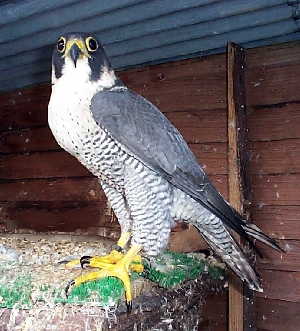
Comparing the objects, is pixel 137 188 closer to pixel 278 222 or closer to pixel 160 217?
pixel 160 217

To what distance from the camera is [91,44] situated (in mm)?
2162

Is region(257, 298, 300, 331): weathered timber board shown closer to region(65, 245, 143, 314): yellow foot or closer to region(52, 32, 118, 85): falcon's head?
region(65, 245, 143, 314): yellow foot

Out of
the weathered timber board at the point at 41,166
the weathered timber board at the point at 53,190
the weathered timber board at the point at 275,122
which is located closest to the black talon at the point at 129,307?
the weathered timber board at the point at 275,122

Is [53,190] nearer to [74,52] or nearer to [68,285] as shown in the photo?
[74,52]

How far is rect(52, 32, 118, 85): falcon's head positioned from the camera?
211 centimetres

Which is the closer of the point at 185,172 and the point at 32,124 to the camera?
the point at 185,172

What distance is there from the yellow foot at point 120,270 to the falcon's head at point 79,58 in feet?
2.72

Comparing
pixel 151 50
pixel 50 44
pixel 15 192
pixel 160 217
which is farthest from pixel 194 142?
pixel 15 192

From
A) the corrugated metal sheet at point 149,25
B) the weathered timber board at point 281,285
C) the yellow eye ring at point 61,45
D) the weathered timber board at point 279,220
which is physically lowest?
the weathered timber board at point 281,285

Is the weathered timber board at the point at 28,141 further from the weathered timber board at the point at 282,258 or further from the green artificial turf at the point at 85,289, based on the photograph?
the weathered timber board at the point at 282,258

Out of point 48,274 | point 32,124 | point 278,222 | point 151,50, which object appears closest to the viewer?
point 48,274

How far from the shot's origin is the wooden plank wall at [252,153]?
2621mm

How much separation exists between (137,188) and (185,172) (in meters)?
0.25

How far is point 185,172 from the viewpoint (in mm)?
2215
